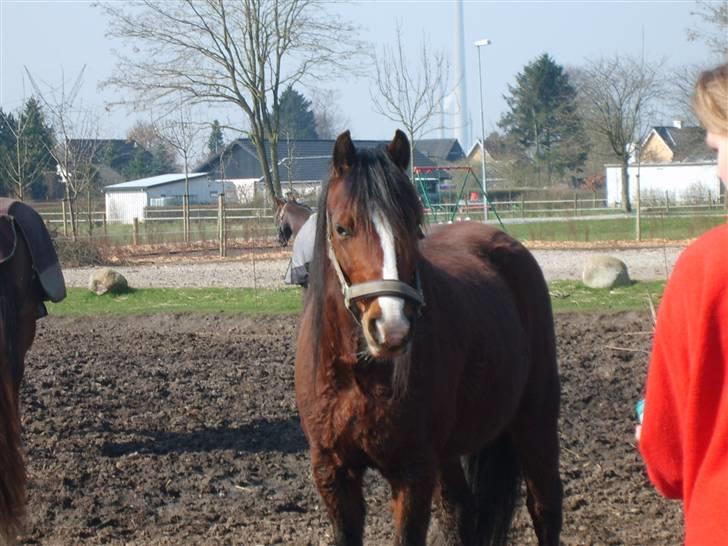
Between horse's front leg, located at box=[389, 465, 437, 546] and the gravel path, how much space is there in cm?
1315

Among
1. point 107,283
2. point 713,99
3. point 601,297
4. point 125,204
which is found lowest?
point 601,297

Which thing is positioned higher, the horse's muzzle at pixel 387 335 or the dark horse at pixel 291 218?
the dark horse at pixel 291 218

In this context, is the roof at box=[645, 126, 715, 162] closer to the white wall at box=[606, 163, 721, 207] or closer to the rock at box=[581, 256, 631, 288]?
the white wall at box=[606, 163, 721, 207]

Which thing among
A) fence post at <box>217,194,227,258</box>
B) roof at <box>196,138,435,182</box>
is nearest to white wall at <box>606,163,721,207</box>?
roof at <box>196,138,435,182</box>

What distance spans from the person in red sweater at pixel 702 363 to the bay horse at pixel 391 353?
1526 mm

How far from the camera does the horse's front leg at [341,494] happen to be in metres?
3.97

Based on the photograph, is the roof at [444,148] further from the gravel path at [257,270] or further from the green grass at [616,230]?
the gravel path at [257,270]

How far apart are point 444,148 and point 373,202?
78.2 metres

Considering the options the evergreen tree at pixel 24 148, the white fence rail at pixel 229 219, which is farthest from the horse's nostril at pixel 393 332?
the evergreen tree at pixel 24 148

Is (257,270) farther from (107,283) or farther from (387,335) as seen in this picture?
(387,335)

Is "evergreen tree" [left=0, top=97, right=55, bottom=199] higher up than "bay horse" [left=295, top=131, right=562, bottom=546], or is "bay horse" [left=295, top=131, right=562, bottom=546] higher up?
"evergreen tree" [left=0, top=97, right=55, bottom=199]

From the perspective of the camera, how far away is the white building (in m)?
53.6

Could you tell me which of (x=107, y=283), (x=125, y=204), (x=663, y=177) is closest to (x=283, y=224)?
(x=107, y=283)

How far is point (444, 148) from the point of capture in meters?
81.0
